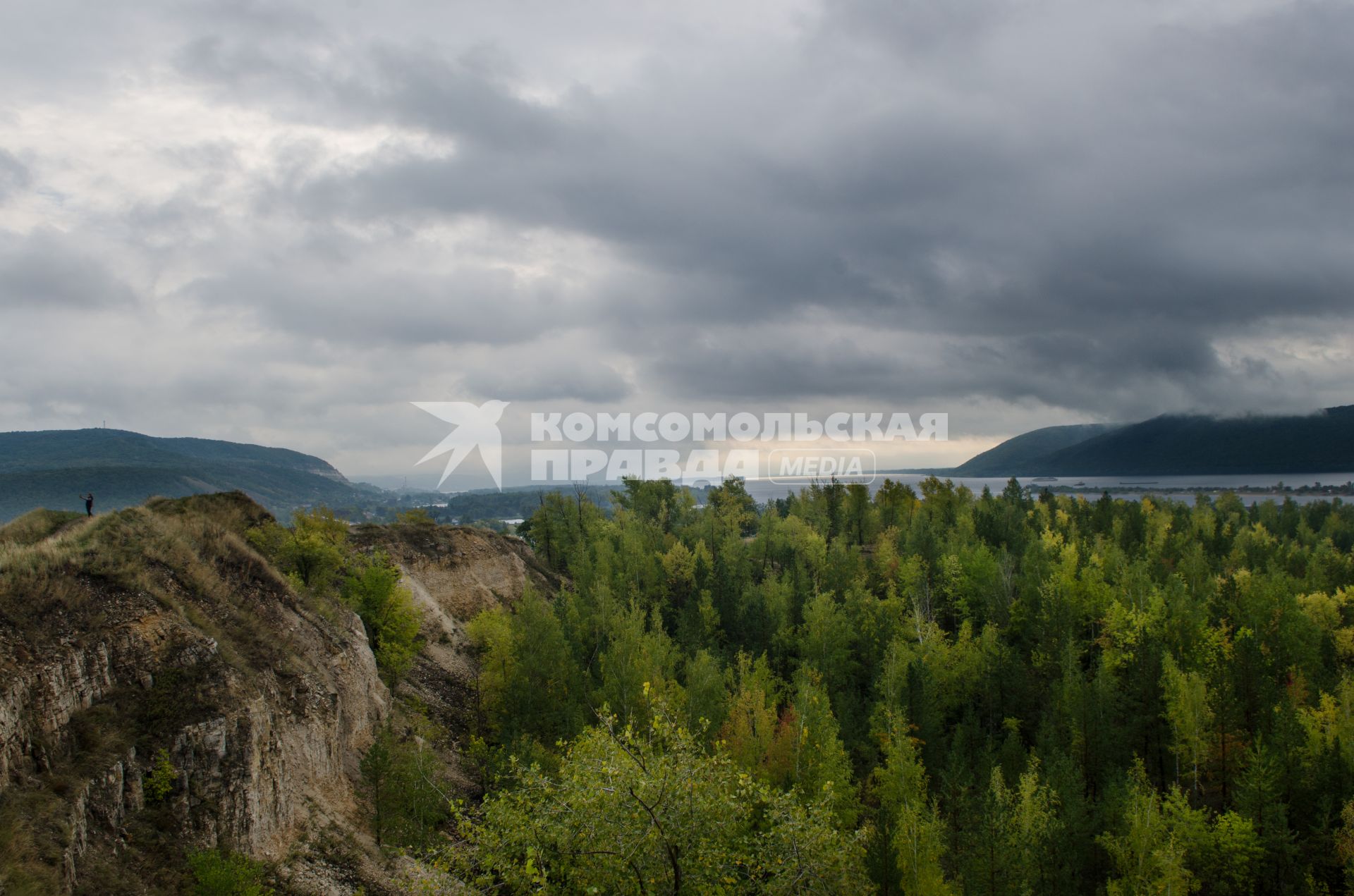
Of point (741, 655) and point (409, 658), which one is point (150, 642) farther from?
point (741, 655)

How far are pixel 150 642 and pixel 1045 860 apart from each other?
4066 cm

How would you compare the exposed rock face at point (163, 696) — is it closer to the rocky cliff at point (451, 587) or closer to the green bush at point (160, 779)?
the green bush at point (160, 779)

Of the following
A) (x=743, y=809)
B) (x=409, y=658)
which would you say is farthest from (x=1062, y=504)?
(x=743, y=809)

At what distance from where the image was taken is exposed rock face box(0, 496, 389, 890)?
907 inches

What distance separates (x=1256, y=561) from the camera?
89.8m

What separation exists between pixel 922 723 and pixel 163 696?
44807mm

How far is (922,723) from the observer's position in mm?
51281

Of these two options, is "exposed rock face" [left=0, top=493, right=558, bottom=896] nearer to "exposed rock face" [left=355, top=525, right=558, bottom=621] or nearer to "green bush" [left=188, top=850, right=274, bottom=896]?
"green bush" [left=188, top=850, right=274, bottom=896]

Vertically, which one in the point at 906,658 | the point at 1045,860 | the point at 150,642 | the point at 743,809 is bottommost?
the point at 1045,860

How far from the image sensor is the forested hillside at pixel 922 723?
18938 millimetres

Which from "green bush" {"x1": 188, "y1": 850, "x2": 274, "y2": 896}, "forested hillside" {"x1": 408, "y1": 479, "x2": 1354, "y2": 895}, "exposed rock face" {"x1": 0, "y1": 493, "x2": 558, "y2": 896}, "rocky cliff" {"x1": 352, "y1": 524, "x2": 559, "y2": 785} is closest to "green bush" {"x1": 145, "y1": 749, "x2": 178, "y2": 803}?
"exposed rock face" {"x1": 0, "y1": 493, "x2": 558, "y2": 896}

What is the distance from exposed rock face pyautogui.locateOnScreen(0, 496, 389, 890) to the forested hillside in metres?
7.63

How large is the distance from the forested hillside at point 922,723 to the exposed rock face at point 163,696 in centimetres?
763

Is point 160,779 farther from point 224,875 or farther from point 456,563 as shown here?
point 456,563
